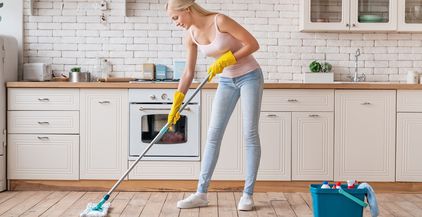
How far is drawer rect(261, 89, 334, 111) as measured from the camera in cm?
484

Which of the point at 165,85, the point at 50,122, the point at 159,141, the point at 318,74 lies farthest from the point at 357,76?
the point at 50,122

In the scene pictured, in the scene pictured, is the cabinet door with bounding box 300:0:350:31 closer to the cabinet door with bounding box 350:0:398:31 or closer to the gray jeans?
the cabinet door with bounding box 350:0:398:31

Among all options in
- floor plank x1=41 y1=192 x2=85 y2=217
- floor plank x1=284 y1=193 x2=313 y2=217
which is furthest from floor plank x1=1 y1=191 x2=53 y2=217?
floor plank x1=284 y1=193 x2=313 y2=217

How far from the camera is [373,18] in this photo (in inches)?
205

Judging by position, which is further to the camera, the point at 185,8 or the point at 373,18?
the point at 373,18

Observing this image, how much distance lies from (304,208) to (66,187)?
5.80 ft

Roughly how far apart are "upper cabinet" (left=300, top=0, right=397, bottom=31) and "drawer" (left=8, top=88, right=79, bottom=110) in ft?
6.13

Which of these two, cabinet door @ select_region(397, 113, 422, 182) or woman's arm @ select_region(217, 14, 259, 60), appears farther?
cabinet door @ select_region(397, 113, 422, 182)

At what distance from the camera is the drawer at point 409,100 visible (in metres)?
4.84

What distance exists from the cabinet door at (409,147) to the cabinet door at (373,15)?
0.77m

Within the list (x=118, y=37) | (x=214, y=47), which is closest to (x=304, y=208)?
(x=214, y=47)

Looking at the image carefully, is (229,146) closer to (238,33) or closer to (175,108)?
(175,108)

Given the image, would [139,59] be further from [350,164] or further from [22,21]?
[350,164]

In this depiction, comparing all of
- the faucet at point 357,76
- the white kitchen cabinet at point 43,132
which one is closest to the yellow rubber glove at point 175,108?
the white kitchen cabinet at point 43,132
